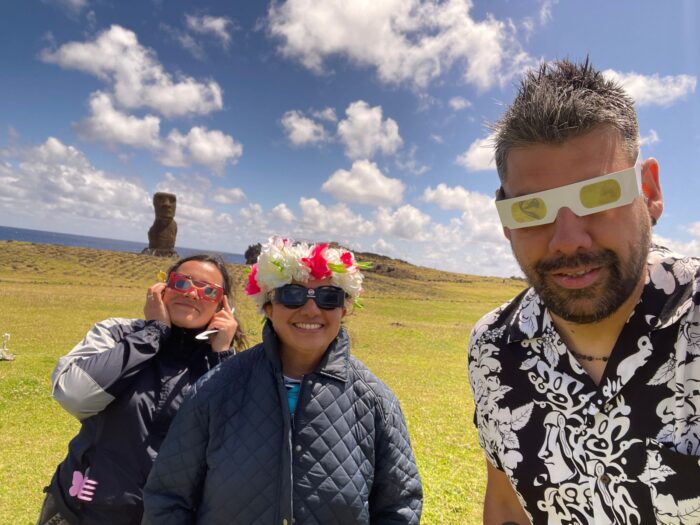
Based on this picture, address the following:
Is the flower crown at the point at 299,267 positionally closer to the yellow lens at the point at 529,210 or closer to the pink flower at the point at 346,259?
the pink flower at the point at 346,259

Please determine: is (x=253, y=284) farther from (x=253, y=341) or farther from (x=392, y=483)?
(x=253, y=341)

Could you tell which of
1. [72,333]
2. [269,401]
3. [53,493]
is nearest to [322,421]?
[269,401]

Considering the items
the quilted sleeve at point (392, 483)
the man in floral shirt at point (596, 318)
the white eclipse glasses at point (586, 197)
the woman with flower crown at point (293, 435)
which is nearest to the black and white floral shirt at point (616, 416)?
the man in floral shirt at point (596, 318)

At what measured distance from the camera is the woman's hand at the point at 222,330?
3.16 m

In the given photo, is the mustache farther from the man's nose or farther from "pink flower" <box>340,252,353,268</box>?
"pink flower" <box>340,252,353,268</box>

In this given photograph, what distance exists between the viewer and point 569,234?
1661 millimetres

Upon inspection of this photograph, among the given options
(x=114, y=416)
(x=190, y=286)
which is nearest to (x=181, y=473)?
(x=114, y=416)

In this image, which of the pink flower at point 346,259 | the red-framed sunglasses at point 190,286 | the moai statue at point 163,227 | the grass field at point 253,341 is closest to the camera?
the pink flower at point 346,259

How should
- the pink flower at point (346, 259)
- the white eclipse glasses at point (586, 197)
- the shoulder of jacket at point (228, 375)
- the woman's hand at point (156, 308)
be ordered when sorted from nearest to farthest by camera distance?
the white eclipse glasses at point (586, 197) → the shoulder of jacket at point (228, 375) → the pink flower at point (346, 259) → the woman's hand at point (156, 308)

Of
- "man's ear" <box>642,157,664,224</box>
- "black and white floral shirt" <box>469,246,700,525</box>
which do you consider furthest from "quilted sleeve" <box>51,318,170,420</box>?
"man's ear" <box>642,157,664,224</box>

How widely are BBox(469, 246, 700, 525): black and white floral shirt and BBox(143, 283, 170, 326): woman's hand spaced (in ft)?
7.45

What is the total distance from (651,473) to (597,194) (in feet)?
3.25

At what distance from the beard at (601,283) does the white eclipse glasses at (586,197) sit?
155 mm

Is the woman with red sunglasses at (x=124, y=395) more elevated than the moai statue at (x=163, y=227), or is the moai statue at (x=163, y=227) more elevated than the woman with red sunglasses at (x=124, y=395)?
the moai statue at (x=163, y=227)
